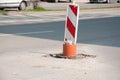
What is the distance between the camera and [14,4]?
3266 cm

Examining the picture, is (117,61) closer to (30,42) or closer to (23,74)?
(23,74)

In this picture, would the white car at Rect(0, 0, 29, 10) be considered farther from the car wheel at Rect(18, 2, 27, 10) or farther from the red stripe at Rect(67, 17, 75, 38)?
the red stripe at Rect(67, 17, 75, 38)

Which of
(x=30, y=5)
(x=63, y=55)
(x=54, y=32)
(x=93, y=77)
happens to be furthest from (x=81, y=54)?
(x=30, y=5)

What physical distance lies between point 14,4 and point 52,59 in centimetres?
2158

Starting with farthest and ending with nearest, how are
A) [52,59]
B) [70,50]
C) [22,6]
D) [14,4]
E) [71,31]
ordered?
[22,6]
[14,4]
[71,31]
[70,50]
[52,59]

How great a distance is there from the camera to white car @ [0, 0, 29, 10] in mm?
32144

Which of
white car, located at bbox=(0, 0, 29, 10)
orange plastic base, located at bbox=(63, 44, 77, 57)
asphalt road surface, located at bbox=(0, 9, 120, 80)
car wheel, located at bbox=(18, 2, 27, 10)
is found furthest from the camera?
car wheel, located at bbox=(18, 2, 27, 10)

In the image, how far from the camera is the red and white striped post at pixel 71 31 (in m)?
11.6

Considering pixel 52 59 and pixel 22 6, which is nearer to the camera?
pixel 52 59

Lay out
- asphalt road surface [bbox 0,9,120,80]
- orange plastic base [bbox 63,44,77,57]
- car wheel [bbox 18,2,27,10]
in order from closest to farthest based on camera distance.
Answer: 1. asphalt road surface [bbox 0,9,120,80]
2. orange plastic base [bbox 63,44,77,57]
3. car wheel [bbox 18,2,27,10]

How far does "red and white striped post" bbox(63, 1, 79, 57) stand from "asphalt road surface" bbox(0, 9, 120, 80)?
356 mm

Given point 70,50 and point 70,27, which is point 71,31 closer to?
point 70,27

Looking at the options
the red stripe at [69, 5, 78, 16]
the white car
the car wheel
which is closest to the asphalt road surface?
the red stripe at [69, 5, 78, 16]

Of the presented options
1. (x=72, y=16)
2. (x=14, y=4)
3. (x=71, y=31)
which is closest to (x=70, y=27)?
(x=71, y=31)
